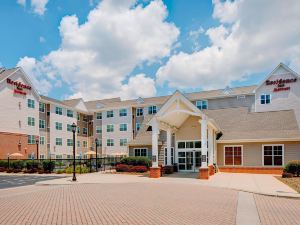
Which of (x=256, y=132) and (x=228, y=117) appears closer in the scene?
(x=256, y=132)

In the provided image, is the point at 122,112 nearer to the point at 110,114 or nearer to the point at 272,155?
the point at 110,114

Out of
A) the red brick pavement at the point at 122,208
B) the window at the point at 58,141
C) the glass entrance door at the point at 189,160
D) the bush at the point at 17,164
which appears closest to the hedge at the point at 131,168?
the glass entrance door at the point at 189,160

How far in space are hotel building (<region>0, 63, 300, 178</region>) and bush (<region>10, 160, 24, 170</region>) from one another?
17.8 feet

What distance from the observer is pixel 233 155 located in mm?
28031

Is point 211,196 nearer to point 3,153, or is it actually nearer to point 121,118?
point 3,153

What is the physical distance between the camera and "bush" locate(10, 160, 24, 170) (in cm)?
3353

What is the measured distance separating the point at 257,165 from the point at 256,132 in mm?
3393

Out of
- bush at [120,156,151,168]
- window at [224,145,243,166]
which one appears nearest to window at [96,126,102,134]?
bush at [120,156,151,168]

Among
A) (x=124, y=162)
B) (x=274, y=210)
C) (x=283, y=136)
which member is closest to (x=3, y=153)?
(x=124, y=162)

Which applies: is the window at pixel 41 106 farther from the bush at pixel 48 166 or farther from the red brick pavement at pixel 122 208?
the red brick pavement at pixel 122 208

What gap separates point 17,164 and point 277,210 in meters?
30.9

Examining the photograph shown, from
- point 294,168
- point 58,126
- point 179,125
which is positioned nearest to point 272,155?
point 294,168

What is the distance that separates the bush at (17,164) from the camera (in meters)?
33.5

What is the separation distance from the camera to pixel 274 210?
1076cm
